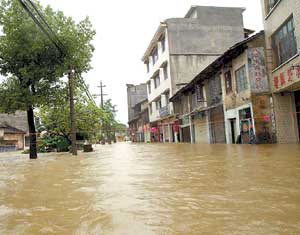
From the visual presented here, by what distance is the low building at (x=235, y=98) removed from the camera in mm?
15781

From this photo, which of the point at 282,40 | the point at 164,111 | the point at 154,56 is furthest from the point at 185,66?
the point at 282,40

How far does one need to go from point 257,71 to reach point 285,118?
9.51 feet

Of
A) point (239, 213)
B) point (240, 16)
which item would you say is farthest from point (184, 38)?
point (239, 213)

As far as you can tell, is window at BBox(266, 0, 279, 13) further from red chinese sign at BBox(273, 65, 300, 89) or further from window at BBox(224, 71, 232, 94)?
window at BBox(224, 71, 232, 94)

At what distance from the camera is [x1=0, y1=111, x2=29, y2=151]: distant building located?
120ft

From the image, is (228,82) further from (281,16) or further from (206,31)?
(206,31)

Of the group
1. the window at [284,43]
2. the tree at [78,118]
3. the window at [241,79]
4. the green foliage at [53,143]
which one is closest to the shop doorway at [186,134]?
the tree at [78,118]

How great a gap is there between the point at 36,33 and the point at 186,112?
56.3ft

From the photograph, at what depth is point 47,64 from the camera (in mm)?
15445

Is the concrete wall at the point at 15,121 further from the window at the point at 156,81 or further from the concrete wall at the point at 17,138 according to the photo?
the window at the point at 156,81

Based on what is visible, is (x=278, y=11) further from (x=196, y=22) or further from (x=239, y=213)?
(x=196, y=22)

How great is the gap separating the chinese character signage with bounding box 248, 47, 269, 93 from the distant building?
95.3ft

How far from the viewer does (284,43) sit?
14586mm

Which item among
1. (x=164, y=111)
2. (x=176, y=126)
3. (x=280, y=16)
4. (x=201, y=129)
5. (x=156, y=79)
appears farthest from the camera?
(x=156, y=79)
